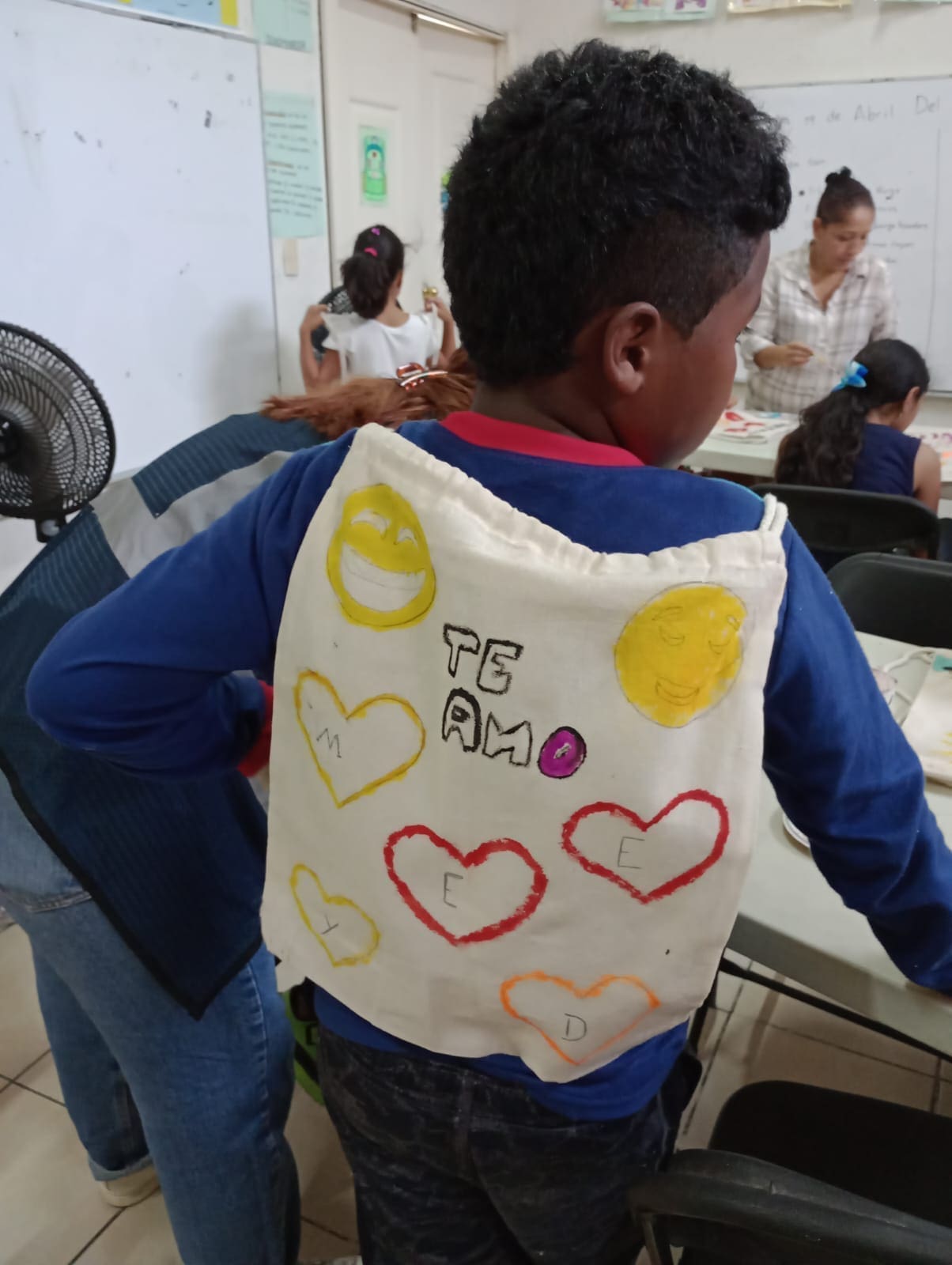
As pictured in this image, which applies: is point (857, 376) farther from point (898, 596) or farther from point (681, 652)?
point (681, 652)

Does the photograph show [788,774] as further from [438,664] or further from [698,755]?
[438,664]

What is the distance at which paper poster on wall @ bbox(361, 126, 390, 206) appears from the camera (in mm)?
3678

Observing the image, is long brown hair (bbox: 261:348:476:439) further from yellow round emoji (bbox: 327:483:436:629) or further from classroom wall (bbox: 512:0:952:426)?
classroom wall (bbox: 512:0:952:426)

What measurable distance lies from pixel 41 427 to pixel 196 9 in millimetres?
1924

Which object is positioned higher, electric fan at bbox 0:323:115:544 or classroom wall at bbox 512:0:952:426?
classroom wall at bbox 512:0:952:426

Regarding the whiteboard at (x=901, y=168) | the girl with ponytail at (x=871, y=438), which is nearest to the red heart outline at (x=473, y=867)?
the girl with ponytail at (x=871, y=438)

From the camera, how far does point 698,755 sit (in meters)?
0.55

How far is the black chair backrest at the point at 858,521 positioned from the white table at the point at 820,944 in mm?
1242

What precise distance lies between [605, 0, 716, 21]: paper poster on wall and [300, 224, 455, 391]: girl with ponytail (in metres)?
2.03

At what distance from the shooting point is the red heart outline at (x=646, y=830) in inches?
21.8

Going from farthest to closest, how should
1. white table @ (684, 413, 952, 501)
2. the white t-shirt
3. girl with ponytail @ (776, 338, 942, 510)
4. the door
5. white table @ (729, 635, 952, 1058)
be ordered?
the door → the white t-shirt → white table @ (684, 413, 952, 501) → girl with ponytail @ (776, 338, 942, 510) → white table @ (729, 635, 952, 1058)

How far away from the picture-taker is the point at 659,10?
421 centimetres

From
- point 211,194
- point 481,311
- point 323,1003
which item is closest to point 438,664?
point 481,311

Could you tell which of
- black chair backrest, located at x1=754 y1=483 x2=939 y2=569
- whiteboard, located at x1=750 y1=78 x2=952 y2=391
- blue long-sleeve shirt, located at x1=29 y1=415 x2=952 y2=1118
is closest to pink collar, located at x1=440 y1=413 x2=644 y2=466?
blue long-sleeve shirt, located at x1=29 y1=415 x2=952 y2=1118
